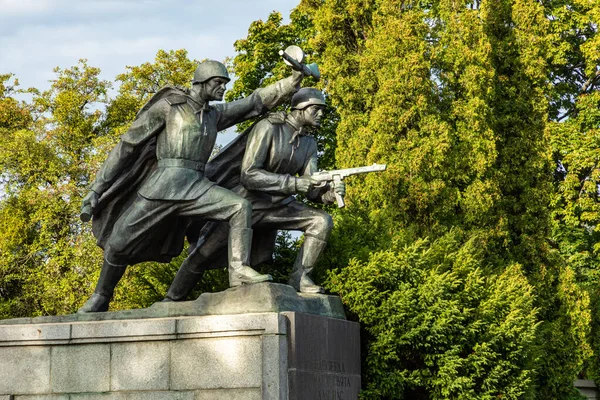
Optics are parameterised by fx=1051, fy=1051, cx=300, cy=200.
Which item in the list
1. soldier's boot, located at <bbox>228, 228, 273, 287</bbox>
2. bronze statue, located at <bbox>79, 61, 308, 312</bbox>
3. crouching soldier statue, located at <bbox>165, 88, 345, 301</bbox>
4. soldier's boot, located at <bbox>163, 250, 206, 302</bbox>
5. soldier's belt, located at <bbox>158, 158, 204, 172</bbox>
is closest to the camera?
soldier's boot, located at <bbox>228, 228, 273, 287</bbox>

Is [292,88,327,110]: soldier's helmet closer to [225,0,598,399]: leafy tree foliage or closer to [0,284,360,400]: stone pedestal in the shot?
[0,284,360,400]: stone pedestal

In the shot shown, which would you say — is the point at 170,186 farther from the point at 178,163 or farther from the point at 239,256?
the point at 239,256

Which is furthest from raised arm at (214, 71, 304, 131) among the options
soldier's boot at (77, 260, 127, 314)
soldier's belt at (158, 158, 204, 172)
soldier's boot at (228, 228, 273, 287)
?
soldier's boot at (77, 260, 127, 314)

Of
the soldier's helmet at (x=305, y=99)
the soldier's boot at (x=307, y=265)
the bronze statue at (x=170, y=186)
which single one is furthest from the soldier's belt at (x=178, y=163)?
the soldier's boot at (x=307, y=265)

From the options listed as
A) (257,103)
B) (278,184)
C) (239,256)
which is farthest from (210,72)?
(239,256)

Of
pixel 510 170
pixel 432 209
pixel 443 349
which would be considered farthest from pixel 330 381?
pixel 510 170

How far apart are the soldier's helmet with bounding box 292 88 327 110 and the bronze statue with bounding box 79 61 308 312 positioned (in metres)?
0.12

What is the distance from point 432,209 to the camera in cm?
1784

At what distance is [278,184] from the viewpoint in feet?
32.8

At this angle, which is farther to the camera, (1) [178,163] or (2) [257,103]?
(2) [257,103]

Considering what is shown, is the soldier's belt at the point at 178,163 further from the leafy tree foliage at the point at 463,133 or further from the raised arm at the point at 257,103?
the leafy tree foliage at the point at 463,133

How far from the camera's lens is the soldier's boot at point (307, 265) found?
10.3m

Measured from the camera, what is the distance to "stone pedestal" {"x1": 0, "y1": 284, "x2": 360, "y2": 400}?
8.97 m

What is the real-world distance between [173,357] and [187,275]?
168cm
